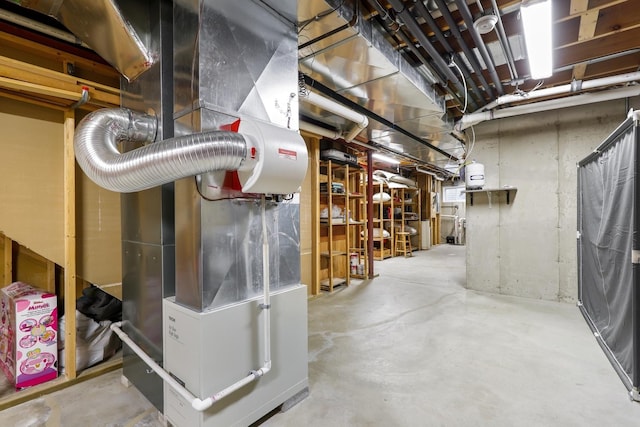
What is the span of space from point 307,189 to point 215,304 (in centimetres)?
304

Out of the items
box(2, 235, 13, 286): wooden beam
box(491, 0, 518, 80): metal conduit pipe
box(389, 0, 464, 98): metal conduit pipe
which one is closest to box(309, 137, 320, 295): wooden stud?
box(389, 0, 464, 98): metal conduit pipe

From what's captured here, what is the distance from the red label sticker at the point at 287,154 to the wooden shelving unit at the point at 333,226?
2.96 meters

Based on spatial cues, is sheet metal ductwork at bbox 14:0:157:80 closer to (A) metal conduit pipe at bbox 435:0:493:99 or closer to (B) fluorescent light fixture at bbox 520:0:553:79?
(A) metal conduit pipe at bbox 435:0:493:99

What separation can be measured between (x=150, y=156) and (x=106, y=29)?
963 millimetres

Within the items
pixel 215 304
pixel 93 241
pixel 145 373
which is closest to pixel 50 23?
pixel 93 241

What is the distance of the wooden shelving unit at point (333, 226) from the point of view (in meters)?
4.53

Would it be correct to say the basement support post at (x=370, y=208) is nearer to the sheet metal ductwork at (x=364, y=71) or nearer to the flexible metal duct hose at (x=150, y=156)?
the sheet metal ductwork at (x=364, y=71)

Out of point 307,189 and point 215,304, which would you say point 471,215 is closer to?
point 307,189

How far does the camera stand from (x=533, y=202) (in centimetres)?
417

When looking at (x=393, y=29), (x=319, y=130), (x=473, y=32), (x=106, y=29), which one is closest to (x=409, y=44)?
(x=393, y=29)

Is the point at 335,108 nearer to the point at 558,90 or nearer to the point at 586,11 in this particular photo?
the point at 586,11

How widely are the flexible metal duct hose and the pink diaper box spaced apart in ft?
4.31

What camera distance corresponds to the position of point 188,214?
4.98ft

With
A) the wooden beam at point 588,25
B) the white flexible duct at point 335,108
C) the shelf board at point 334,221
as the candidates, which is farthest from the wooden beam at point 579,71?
the shelf board at point 334,221
